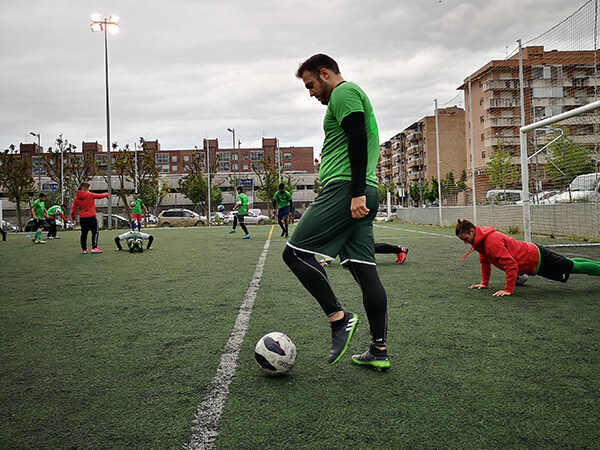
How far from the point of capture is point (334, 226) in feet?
9.06

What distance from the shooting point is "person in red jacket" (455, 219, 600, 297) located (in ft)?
16.3

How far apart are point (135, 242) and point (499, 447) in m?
11.0

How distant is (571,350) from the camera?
10.4ft

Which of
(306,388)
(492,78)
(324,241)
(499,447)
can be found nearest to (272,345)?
(306,388)

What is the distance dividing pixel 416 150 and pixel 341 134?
87756 millimetres

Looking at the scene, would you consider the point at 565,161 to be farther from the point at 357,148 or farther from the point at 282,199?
the point at 357,148

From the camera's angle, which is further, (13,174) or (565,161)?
(13,174)

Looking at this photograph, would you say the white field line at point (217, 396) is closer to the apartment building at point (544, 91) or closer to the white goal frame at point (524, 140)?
the white goal frame at point (524, 140)

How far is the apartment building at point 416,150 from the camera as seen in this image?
242 ft

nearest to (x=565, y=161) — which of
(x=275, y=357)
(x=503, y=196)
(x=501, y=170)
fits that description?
(x=503, y=196)

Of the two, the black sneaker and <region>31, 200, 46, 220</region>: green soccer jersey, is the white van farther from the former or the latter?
<region>31, 200, 46, 220</region>: green soccer jersey

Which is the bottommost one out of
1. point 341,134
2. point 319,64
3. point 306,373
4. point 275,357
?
point 306,373

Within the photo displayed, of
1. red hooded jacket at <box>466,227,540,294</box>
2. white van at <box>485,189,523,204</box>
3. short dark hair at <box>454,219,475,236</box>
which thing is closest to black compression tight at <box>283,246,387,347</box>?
short dark hair at <box>454,219,475,236</box>

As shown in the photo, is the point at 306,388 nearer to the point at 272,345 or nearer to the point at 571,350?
the point at 272,345
